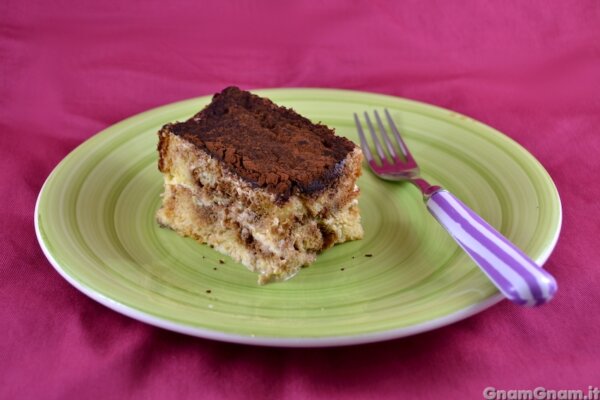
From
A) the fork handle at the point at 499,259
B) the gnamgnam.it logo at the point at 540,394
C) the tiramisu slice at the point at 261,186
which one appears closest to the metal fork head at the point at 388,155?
the tiramisu slice at the point at 261,186

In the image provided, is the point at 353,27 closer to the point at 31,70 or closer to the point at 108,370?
the point at 31,70

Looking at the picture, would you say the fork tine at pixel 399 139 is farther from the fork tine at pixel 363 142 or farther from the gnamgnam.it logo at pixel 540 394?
the gnamgnam.it logo at pixel 540 394

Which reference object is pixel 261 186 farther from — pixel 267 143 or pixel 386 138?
pixel 386 138

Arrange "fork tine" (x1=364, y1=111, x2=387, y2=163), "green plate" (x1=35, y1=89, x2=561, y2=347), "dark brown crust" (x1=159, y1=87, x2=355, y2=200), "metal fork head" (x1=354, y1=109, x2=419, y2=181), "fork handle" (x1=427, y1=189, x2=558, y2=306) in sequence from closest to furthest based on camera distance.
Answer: "fork handle" (x1=427, y1=189, x2=558, y2=306), "green plate" (x1=35, y1=89, x2=561, y2=347), "dark brown crust" (x1=159, y1=87, x2=355, y2=200), "metal fork head" (x1=354, y1=109, x2=419, y2=181), "fork tine" (x1=364, y1=111, x2=387, y2=163)

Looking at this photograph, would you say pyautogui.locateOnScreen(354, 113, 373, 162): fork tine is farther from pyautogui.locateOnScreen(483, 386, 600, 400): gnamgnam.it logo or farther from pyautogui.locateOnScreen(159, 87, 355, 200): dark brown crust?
pyautogui.locateOnScreen(483, 386, 600, 400): gnamgnam.it logo

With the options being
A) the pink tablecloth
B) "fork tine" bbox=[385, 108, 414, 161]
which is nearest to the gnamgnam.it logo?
the pink tablecloth
